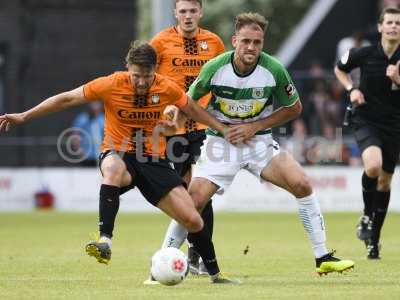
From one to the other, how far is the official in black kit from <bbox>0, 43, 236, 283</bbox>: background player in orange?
266 centimetres

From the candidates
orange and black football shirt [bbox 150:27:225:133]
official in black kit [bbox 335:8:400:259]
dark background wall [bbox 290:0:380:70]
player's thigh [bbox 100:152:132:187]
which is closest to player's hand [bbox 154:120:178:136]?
player's thigh [bbox 100:152:132:187]

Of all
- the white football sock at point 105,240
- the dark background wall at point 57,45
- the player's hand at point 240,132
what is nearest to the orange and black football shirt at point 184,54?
the player's hand at point 240,132

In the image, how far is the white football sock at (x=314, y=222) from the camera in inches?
392

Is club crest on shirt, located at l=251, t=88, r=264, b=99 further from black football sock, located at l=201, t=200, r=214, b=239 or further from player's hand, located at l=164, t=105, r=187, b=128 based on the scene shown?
black football sock, located at l=201, t=200, r=214, b=239

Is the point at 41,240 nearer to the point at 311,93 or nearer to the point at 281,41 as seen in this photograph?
the point at 311,93

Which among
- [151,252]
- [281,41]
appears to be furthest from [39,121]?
[281,41]

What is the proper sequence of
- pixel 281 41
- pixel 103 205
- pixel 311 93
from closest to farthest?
pixel 103 205 → pixel 311 93 → pixel 281 41

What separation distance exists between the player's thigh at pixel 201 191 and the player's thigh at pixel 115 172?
22.1 inches

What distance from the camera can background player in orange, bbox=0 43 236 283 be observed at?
31.4 feet

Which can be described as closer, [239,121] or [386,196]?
[239,121]

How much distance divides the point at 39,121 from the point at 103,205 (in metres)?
15.5

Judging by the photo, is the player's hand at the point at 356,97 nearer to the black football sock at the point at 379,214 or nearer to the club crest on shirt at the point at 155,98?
the black football sock at the point at 379,214

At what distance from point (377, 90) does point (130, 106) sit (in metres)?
3.50

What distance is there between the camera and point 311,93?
75.5 feet
